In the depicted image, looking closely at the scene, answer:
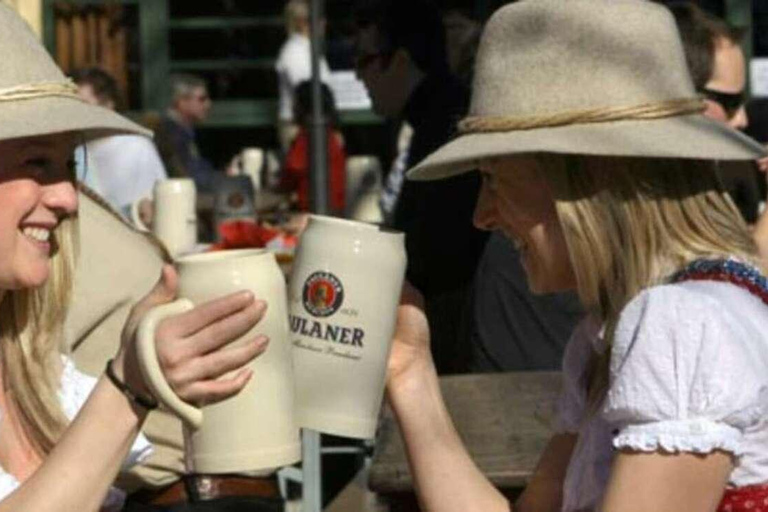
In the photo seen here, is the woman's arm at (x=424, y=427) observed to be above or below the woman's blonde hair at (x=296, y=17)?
above

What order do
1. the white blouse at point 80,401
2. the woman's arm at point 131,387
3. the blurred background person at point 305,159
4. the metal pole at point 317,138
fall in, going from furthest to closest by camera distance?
the blurred background person at point 305,159 → the metal pole at point 317,138 → the white blouse at point 80,401 → the woman's arm at point 131,387

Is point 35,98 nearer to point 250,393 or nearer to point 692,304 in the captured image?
point 250,393

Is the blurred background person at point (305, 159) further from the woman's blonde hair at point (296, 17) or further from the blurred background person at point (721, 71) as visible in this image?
the blurred background person at point (721, 71)

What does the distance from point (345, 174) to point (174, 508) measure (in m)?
8.51

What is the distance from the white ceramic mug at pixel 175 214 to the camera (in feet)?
20.6

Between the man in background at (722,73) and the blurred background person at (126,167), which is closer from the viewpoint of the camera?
the man in background at (722,73)

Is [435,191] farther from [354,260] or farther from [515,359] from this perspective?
[354,260]

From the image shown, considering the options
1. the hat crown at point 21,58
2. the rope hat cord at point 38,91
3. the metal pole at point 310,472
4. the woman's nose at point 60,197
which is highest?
the hat crown at point 21,58

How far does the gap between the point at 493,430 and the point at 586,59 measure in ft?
5.15

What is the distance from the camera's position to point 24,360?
308 cm

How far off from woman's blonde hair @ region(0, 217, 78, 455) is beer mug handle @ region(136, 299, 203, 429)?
564 mm

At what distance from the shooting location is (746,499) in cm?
260

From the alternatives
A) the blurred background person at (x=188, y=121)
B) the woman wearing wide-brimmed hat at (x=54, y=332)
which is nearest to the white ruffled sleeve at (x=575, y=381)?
the woman wearing wide-brimmed hat at (x=54, y=332)

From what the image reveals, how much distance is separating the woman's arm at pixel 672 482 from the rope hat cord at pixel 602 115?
0.39 m
